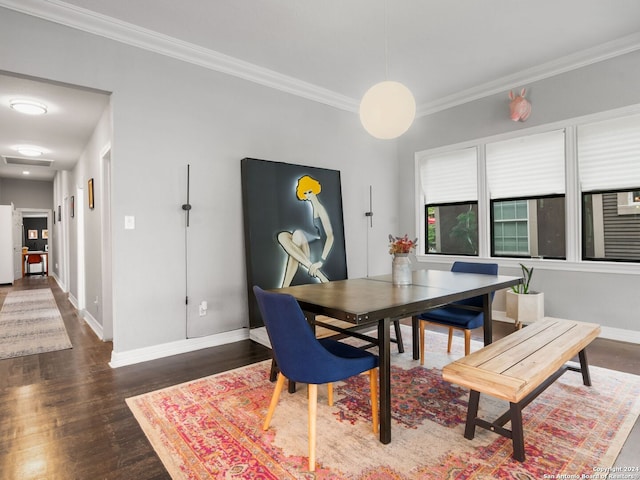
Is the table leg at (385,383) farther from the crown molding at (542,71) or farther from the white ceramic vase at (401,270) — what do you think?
the crown molding at (542,71)

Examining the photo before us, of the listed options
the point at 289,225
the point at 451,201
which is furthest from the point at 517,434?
the point at 451,201

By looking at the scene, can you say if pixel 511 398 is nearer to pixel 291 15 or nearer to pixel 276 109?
pixel 291 15

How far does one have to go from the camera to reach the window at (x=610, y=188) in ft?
12.0

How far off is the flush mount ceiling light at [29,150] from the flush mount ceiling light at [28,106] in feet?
6.88

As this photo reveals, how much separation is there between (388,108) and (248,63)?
2160mm

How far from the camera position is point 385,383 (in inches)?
76.6

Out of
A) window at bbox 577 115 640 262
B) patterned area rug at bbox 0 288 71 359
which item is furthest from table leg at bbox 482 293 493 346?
patterned area rug at bbox 0 288 71 359

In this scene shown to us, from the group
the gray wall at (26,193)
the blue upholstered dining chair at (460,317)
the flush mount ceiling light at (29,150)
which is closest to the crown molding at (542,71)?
the blue upholstered dining chair at (460,317)

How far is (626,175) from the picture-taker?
12.0 feet

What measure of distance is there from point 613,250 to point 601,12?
2.32 meters

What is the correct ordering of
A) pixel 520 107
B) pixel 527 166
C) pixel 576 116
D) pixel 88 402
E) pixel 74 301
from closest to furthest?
pixel 88 402, pixel 576 116, pixel 520 107, pixel 527 166, pixel 74 301

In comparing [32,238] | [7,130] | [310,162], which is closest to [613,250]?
[310,162]

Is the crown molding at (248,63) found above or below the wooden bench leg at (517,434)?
above

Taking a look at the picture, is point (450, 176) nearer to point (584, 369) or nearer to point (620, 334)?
point (620, 334)
